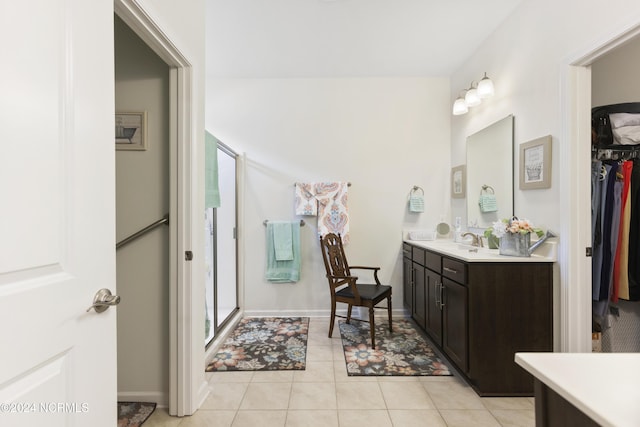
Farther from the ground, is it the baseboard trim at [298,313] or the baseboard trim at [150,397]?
the baseboard trim at [150,397]

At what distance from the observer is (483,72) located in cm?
273

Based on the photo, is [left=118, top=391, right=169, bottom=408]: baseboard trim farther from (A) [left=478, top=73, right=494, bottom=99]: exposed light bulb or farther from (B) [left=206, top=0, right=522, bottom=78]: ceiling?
(A) [left=478, top=73, right=494, bottom=99]: exposed light bulb

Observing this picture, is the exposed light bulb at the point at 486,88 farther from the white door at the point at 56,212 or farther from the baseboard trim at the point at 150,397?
the baseboard trim at the point at 150,397

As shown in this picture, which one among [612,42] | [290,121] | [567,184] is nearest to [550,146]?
[567,184]

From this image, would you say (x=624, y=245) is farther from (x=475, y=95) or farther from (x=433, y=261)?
(x=475, y=95)

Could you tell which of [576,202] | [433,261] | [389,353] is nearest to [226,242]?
[389,353]

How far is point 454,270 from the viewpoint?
2098 millimetres

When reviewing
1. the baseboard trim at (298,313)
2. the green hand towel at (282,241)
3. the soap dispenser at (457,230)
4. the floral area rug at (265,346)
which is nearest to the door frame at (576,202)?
the soap dispenser at (457,230)

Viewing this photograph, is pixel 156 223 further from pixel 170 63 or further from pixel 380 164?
pixel 380 164

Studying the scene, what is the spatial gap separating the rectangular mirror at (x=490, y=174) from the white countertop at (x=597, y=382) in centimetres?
187

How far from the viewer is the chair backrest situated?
9.33 feet

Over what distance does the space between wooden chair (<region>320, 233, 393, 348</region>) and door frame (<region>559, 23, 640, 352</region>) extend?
1297mm

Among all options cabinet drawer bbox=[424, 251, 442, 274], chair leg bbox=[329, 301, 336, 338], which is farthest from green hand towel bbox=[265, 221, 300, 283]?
cabinet drawer bbox=[424, 251, 442, 274]

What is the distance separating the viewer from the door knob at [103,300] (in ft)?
2.85
